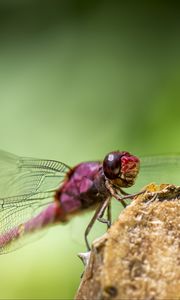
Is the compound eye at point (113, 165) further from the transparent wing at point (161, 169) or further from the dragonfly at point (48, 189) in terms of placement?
the transparent wing at point (161, 169)

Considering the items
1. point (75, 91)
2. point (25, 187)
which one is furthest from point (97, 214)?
point (75, 91)

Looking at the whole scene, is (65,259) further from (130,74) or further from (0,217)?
(130,74)

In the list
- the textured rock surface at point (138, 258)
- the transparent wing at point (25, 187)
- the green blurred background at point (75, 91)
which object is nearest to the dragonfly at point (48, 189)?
the transparent wing at point (25, 187)

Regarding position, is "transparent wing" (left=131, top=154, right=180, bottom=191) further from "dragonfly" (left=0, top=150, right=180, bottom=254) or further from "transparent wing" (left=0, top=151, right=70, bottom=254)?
"transparent wing" (left=0, top=151, right=70, bottom=254)

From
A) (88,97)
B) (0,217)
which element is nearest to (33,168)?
(0,217)

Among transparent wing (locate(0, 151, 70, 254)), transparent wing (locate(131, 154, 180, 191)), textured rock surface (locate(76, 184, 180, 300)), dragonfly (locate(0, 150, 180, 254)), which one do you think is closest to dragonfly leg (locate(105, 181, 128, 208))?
dragonfly (locate(0, 150, 180, 254))

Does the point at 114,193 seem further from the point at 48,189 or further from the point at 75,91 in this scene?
the point at 75,91

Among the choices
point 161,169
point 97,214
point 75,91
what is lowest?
point 97,214
